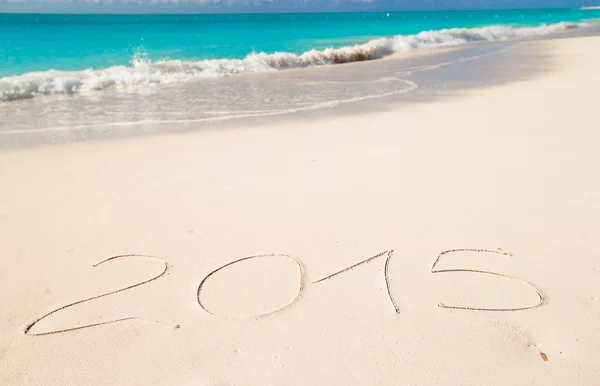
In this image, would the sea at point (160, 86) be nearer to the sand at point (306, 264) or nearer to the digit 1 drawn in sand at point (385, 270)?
the sand at point (306, 264)

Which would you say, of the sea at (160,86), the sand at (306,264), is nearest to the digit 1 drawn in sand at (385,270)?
the sand at (306,264)

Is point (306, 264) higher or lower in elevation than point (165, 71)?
lower

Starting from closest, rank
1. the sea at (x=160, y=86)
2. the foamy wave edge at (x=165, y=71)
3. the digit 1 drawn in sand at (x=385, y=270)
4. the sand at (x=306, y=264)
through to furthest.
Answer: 1. the sand at (x=306, y=264)
2. the digit 1 drawn in sand at (x=385, y=270)
3. the sea at (x=160, y=86)
4. the foamy wave edge at (x=165, y=71)

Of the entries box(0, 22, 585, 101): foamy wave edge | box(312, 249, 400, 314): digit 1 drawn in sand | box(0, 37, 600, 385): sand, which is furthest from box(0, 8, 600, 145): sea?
box(312, 249, 400, 314): digit 1 drawn in sand

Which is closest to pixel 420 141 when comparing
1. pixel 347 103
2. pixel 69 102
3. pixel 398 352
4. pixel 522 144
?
pixel 522 144

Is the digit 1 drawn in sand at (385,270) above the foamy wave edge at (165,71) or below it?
below

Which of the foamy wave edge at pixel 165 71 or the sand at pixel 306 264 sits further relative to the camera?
the foamy wave edge at pixel 165 71

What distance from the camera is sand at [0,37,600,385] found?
6.78ft

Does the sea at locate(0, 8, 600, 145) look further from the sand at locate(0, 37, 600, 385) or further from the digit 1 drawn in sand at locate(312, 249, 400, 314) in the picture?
the digit 1 drawn in sand at locate(312, 249, 400, 314)

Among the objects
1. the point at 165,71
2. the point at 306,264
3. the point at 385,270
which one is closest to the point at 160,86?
the point at 165,71

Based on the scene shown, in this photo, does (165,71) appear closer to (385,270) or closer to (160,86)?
(160,86)

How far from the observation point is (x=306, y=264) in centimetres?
283

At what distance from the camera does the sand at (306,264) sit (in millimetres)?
2066

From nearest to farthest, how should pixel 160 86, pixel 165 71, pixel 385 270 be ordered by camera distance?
pixel 385 270, pixel 160 86, pixel 165 71
